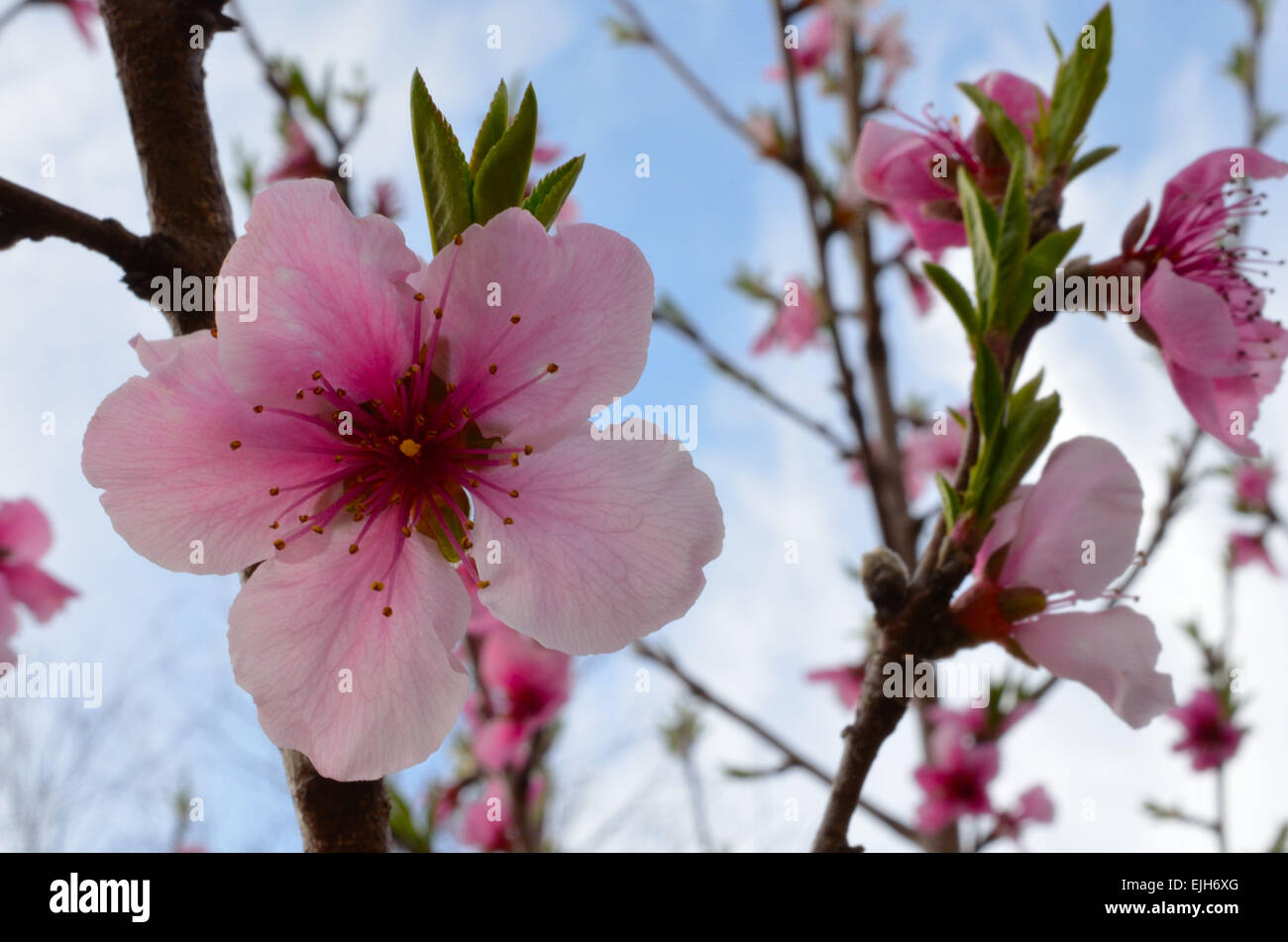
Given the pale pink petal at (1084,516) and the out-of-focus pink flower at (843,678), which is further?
the out-of-focus pink flower at (843,678)

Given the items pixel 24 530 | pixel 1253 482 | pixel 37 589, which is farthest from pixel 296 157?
pixel 1253 482

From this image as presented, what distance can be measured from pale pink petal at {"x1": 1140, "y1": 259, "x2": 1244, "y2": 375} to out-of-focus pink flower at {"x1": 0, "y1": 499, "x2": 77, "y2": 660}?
1.77m

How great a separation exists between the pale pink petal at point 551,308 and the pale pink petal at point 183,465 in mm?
169

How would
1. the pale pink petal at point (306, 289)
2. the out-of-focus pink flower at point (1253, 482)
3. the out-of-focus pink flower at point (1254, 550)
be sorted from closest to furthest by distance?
the pale pink petal at point (306, 289) < the out-of-focus pink flower at point (1253, 482) < the out-of-focus pink flower at point (1254, 550)

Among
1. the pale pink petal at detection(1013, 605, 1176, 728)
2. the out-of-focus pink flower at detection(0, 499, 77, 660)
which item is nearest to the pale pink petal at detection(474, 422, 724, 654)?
the pale pink petal at detection(1013, 605, 1176, 728)

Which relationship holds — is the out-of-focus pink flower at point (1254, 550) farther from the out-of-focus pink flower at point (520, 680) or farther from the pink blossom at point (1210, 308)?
the pink blossom at point (1210, 308)

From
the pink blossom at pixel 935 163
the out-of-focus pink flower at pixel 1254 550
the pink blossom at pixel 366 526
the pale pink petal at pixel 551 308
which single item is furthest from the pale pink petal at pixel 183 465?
the out-of-focus pink flower at pixel 1254 550

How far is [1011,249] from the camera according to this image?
0.89 m

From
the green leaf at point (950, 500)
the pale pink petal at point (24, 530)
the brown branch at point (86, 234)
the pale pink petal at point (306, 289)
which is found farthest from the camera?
the pale pink petal at point (24, 530)

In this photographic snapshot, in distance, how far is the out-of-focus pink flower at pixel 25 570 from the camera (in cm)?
179

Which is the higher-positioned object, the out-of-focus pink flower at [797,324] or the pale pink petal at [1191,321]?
the out-of-focus pink flower at [797,324]
